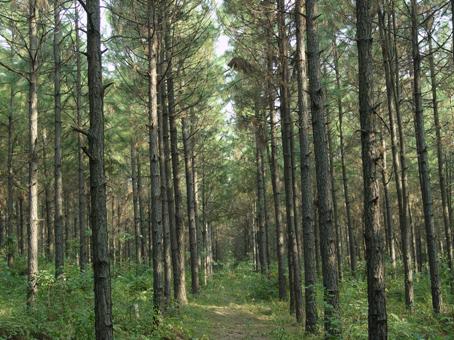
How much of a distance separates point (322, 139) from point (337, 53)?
10.3 m

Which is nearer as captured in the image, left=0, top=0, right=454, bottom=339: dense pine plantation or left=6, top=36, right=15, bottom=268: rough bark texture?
left=0, top=0, right=454, bottom=339: dense pine plantation

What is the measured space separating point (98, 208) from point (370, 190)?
9.93ft

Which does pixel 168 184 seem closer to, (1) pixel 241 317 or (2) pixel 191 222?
(2) pixel 191 222

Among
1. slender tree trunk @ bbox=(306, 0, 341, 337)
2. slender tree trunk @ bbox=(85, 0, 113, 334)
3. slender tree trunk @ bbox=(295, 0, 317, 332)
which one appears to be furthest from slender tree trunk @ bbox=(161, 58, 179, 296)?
slender tree trunk @ bbox=(85, 0, 113, 334)

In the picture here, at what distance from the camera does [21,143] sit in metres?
19.0

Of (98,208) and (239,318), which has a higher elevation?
(98,208)

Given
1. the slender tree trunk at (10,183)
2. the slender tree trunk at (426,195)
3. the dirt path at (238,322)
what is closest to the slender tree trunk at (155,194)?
the dirt path at (238,322)

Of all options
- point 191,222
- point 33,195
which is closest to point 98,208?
point 33,195

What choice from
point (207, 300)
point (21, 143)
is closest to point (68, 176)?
point (21, 143)

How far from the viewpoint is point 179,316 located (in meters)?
10.9

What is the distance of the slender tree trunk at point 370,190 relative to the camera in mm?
4840

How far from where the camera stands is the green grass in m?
7.05

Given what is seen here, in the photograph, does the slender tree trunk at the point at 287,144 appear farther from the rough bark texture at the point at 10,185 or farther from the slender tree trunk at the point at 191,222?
the rough bark texture at the point at 10,185

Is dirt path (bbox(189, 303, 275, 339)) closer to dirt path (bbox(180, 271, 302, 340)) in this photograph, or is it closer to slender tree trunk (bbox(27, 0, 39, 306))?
dirt path (bbox(180, 271, 302, 340))
